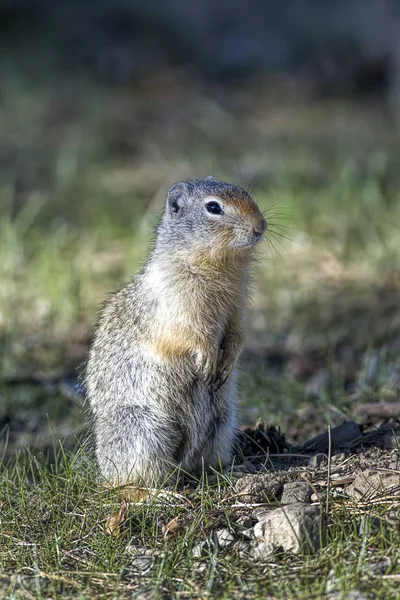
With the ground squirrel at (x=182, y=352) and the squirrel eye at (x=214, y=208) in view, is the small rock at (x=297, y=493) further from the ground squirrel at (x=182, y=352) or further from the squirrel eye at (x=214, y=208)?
the squirrel eye at (x=214, y=208)

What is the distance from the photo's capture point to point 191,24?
1609cm

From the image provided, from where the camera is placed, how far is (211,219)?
4.59m

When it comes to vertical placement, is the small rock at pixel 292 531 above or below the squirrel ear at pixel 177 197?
below

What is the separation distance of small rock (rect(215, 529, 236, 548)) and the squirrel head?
4.11 ft

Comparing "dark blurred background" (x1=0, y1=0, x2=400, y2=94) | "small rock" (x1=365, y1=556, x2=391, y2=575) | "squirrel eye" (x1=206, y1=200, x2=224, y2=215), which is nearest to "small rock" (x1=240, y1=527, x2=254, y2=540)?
"small rock" (x1=365, y1=556, x2=391, y2=575)

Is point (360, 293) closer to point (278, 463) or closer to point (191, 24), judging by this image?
point (278, 463)

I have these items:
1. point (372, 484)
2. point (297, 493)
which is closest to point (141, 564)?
point (297, 493)

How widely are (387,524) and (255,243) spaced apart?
4.39ft

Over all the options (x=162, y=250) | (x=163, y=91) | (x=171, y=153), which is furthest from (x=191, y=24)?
(x=162, y=250)

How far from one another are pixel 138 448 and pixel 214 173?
17.4 feet

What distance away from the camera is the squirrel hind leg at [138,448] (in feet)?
14.8

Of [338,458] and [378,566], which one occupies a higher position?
[338,458]

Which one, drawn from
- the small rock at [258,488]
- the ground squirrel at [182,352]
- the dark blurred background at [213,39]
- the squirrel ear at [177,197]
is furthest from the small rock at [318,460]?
the dark blurred background at [213,39]

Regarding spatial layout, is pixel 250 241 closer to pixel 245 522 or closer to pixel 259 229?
pixel 259 229
